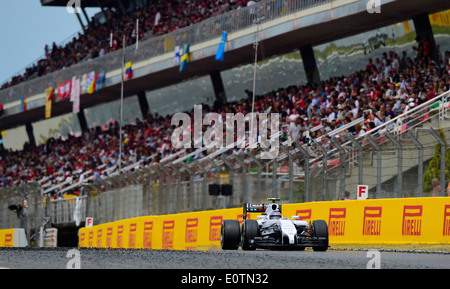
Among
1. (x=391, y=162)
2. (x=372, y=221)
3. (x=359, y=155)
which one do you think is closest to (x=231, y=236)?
(x=372, y=221)

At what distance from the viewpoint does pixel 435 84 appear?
20.8 metres

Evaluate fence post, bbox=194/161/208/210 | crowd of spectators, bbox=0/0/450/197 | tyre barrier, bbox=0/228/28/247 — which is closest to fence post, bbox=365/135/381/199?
crowd of spectators, bbox=0/0/450/197

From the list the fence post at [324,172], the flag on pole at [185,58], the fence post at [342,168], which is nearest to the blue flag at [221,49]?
the flag on pole at [185,58]

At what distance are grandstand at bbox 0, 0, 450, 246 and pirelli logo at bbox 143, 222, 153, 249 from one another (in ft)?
2.54

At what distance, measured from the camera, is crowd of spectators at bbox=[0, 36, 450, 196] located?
70.7 ft

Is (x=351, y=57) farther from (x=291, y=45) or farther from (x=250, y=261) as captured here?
(x=250, y=261)

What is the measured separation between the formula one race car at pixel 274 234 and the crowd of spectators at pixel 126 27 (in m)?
18.4

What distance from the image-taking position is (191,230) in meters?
18.9

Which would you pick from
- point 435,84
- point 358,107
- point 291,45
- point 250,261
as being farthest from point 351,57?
point 250,261

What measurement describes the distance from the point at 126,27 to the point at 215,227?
80.3ft

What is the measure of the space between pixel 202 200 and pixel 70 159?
21.4 meters

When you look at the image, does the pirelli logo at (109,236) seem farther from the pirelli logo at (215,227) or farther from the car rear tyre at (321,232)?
the car rear tyre at (321,232)

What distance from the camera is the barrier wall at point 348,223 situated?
45.1ft

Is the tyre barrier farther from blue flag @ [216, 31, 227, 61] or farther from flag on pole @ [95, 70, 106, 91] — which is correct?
flag on pole @ [95, 70, 106, 91]
